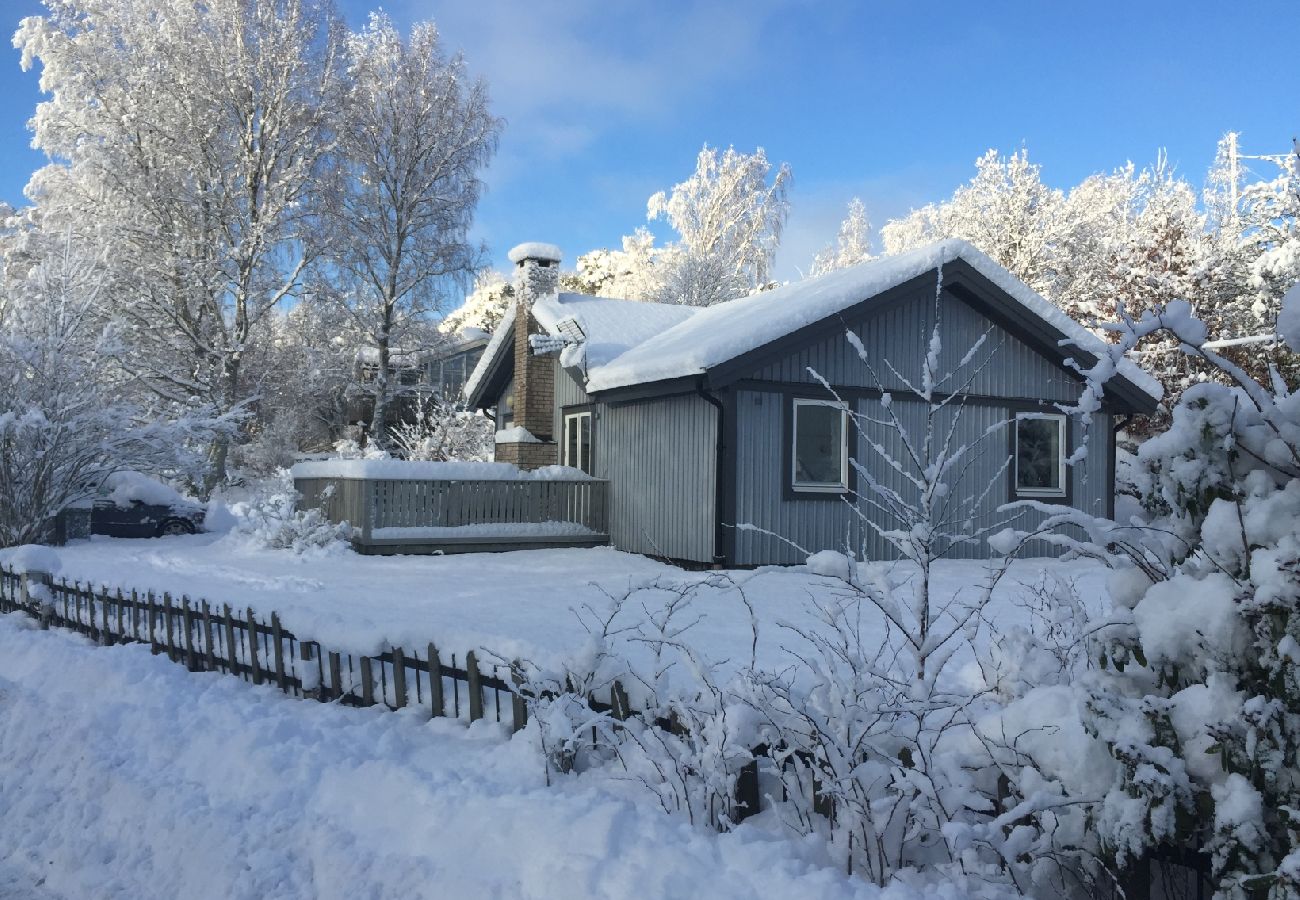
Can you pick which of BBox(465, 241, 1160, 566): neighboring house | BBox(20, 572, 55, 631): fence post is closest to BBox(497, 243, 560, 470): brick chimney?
BBox(465, 241, 1160, 566): neighboring house

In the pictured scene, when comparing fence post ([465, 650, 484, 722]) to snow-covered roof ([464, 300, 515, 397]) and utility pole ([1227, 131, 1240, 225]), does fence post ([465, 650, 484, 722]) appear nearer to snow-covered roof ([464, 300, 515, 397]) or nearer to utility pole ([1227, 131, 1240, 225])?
snow-covered roof ([464, 300, 515, 397])

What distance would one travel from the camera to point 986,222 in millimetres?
36344

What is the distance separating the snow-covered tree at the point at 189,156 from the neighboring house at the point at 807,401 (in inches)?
451

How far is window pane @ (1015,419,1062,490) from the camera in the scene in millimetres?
14617

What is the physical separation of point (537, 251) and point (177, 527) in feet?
30.8

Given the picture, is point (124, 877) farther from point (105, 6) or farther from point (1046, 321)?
point (105, 6)

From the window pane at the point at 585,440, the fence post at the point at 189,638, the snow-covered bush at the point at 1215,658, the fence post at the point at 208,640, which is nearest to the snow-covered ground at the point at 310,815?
the fence post at the point at 208,640

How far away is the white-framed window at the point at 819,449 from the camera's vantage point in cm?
1280

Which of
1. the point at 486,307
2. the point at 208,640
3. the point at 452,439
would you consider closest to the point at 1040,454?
the point at 208,640

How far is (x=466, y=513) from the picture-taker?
14719mm

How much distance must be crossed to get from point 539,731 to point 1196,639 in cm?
293

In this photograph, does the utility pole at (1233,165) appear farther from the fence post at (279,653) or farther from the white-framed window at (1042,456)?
the fence post at (279,653)

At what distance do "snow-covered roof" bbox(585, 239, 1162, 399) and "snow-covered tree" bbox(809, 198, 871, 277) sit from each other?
37.6 m

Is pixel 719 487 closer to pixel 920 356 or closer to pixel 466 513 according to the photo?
pixel 920 356
